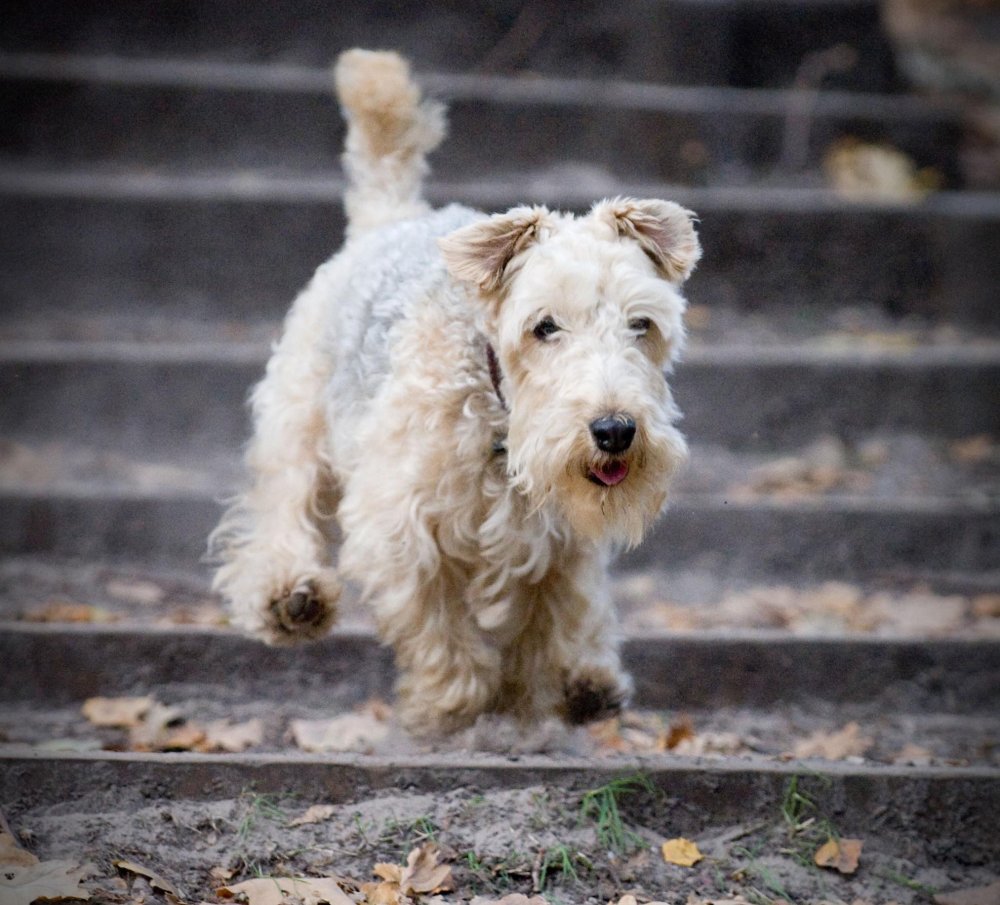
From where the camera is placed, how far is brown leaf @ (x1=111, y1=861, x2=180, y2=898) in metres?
2.85

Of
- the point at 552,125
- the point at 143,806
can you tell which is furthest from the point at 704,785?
the point at 552,125

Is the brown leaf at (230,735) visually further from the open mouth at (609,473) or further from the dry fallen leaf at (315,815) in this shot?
the open mouth at (609,473)

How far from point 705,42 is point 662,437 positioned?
5.98 metres

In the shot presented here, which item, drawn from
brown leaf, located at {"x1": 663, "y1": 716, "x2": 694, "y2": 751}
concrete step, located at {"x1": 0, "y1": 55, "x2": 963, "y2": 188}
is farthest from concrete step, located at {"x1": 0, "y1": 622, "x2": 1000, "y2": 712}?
concrete step, located at {"x1": 0, "y1": 55, "x2": 963, "y2": 188}

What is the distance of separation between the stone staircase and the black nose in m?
1.63

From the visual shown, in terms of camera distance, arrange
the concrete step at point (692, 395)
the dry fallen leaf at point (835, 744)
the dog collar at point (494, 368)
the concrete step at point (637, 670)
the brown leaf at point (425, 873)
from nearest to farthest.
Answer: the brown leaf at point (425, 873) < the dog collar at point (494, 368) < the dry fallen leaf at point (835, 744) < the concrete step at point (637, 670) < the concrete step at point (692, 395)

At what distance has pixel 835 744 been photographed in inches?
169

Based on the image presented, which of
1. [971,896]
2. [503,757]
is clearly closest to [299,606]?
[503,757]

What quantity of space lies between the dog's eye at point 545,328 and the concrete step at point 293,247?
3572mm

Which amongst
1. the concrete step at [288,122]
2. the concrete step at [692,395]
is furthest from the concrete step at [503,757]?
the concrete step at [288,122]

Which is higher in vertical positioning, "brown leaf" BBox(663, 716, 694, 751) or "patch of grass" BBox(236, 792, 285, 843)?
"brown leaf" BBox(663, 716, 694, 751)

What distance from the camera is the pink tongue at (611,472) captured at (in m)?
3.15

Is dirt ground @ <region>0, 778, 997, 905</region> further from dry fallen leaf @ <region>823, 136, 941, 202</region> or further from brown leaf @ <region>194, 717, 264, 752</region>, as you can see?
dry fallen leaf @ <region>823, 136, 941, 202</region>

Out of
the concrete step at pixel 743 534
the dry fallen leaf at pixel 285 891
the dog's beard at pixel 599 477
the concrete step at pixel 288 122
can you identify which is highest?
the concrete step at pixel 288 122
